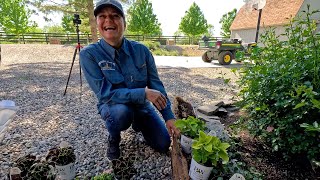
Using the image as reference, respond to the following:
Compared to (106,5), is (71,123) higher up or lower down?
lower down

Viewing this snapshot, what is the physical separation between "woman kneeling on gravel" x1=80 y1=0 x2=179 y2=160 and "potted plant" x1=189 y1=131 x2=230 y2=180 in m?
0.48

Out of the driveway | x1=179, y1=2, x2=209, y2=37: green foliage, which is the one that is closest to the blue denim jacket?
the driveway

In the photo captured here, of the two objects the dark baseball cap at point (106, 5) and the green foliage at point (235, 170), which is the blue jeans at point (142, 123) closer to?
the green foliage at point (235, 170)

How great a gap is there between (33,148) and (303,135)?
94.8 inches

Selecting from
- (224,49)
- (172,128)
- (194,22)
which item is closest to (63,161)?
(172,128)

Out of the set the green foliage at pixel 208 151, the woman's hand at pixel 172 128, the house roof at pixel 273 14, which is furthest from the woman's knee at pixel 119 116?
the house roof at pixel 273 14

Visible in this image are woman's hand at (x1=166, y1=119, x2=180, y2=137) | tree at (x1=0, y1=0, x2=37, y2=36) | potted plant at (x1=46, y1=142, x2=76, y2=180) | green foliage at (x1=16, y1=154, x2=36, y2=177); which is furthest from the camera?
tree at (x1=0, y1=0, x2=37, y2=36)

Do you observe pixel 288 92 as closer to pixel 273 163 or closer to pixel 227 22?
pixel 273 163

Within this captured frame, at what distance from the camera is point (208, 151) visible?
127 cm

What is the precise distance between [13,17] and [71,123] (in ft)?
72.0

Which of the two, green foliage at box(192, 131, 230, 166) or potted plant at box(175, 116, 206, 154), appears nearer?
green foliage at box(192, 131, 230, 166)

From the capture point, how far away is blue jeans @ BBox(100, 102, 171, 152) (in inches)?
70.9

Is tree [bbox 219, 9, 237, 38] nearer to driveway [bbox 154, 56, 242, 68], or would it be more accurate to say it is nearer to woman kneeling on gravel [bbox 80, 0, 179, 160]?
driveway [bbox 154, 56, 242, 68]

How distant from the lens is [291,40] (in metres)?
1.76
